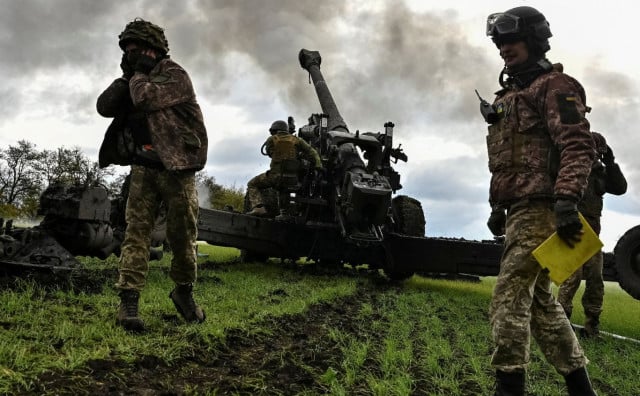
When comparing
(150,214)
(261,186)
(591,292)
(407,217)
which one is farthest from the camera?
(261,186)

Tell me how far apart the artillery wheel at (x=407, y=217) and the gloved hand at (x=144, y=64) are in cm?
559

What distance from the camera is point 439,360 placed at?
3.54 metres

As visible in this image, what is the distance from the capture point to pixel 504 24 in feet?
9.60

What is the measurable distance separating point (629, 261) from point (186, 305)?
4.73 m

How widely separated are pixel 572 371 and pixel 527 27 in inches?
72.4

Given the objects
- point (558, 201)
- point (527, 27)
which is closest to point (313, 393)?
point (558, 201)

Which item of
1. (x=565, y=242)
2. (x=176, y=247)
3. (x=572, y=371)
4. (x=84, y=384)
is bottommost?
(x=84, y=384)

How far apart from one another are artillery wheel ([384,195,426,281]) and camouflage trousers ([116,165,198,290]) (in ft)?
17.6

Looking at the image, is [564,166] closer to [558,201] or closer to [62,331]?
[558,201]

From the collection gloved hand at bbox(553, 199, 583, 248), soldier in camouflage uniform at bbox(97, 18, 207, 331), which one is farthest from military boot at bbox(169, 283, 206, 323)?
gloved hand at bbox(553, 199, 583, 248)

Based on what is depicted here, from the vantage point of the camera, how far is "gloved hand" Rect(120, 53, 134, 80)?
384 centimetres

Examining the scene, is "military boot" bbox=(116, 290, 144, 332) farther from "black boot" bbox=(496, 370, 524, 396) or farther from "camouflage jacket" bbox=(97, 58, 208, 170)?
"black boot" bbox=(496, 370, 524, 396)

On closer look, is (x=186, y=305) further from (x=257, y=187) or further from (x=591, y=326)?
(x=257, y=187)

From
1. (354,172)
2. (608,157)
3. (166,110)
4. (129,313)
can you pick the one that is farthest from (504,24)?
(354,172)
